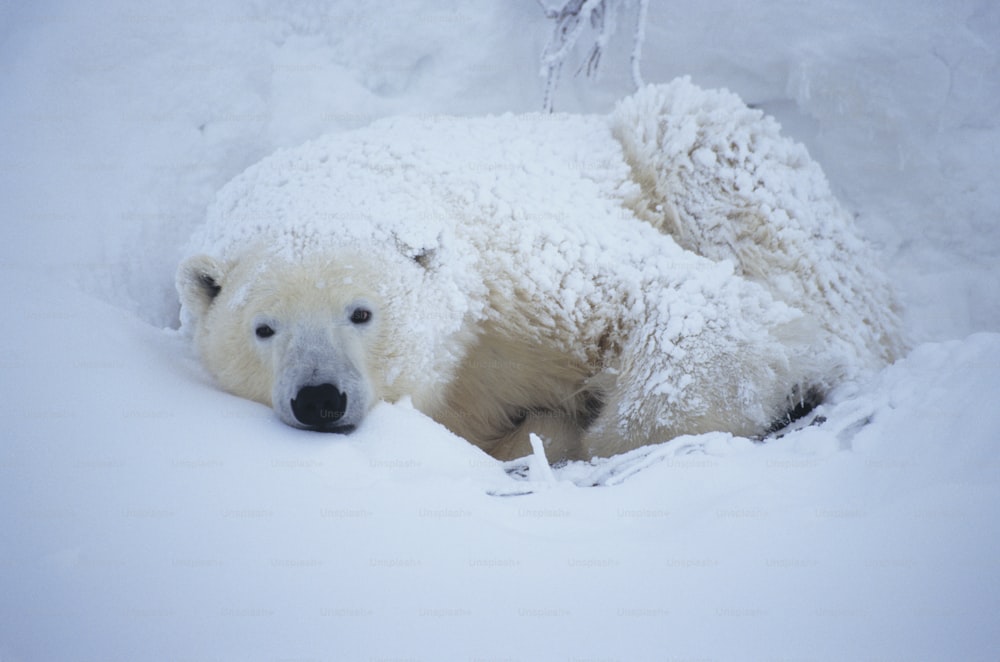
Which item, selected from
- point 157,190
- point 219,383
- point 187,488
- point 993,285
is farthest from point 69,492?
point 993,285

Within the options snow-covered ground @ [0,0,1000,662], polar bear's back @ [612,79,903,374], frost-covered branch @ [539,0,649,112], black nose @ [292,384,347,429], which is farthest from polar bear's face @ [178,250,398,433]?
frost-covered branch @ [539,0,649,112]

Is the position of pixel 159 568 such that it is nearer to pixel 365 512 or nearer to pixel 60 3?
pixel 365 512

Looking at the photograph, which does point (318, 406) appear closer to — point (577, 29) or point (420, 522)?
point (420, 522)

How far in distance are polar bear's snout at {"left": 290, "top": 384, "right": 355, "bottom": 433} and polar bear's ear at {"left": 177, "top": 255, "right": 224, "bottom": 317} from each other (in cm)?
79

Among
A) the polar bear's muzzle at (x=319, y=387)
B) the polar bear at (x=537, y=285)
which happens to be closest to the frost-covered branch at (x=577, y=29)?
the polar bear at (x=537, y=285)

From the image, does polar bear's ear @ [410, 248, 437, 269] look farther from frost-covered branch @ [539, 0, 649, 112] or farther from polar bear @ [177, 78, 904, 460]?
frost-covered branch @ [539, 0, 649, 112]

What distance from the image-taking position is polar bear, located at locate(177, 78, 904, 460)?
272 cm

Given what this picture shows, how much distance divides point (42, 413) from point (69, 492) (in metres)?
0.31

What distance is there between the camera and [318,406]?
236 cm

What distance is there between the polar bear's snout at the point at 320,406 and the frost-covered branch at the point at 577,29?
2601mm

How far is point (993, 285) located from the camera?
4.41 meters

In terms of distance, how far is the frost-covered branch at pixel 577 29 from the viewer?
4273 millimetres

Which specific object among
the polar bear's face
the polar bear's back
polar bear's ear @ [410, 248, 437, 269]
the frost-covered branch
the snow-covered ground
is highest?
the frost-covered branch

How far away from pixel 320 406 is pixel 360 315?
450 millimetres
